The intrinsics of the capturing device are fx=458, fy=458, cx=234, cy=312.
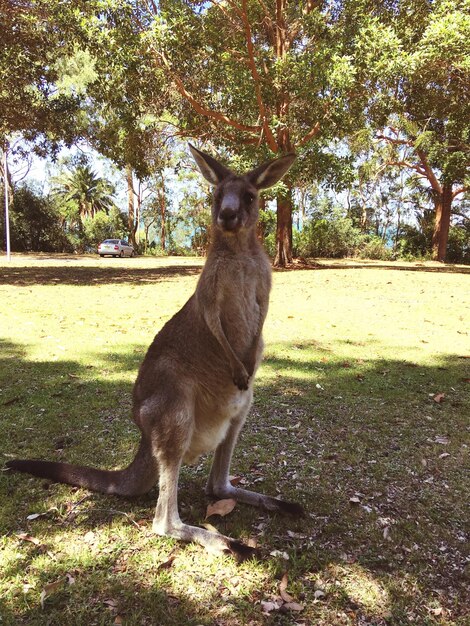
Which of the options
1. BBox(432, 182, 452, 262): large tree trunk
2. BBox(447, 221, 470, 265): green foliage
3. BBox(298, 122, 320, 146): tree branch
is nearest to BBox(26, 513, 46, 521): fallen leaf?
BBox(298, 122, 320, 146): tree branch

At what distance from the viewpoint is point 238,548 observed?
1.98 metres

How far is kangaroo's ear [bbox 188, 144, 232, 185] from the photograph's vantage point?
241 centimetres

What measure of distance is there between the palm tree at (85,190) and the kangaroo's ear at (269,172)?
38.2m

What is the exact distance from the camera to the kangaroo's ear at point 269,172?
232 cm

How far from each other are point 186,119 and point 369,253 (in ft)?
47.9

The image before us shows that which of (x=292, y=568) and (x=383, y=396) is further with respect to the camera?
(x=383, y=396)

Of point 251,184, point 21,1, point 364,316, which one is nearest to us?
point 251,184

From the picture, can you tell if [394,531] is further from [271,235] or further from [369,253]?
[369,253]

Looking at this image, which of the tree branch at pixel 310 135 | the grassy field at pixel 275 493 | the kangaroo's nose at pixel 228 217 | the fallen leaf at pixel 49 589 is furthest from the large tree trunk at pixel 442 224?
the fallen leaf at pixel 49 589

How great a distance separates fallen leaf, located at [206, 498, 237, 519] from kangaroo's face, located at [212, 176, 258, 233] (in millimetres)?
1372

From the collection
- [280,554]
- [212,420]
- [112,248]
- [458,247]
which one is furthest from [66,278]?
[458,247]

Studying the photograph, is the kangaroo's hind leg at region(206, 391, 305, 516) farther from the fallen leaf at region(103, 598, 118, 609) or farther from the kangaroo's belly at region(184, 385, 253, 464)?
the fallen leaf at region(103, 598, 118, 609)

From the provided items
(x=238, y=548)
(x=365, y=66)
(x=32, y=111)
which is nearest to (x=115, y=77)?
(x=32, y=111)

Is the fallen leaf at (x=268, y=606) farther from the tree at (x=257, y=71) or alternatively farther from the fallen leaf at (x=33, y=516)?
the tree at (x=257, y=71)
